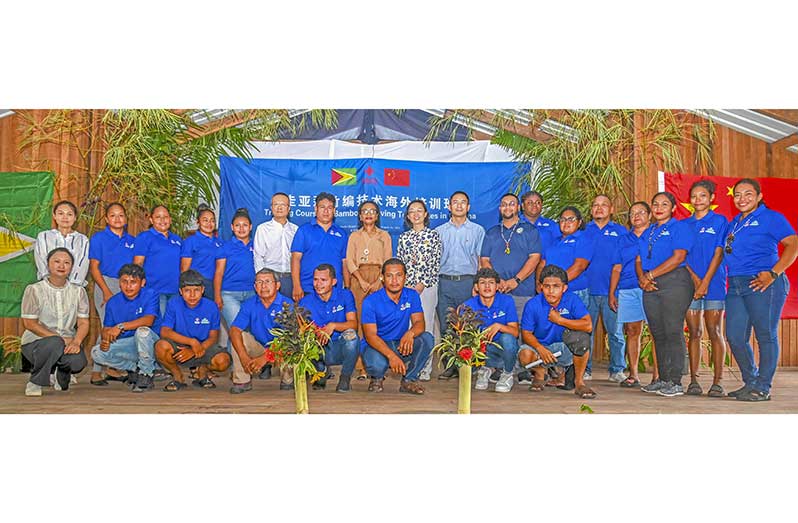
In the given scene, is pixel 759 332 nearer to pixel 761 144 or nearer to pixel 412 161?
pixel 761 144

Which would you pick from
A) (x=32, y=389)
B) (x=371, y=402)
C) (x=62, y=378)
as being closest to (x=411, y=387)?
(x=371, y=402)

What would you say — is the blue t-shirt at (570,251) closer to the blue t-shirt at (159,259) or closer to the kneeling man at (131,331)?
the blue t-shirt at (159,259)

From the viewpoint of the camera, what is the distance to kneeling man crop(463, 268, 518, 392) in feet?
17.6

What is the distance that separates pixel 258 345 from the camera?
5520mm

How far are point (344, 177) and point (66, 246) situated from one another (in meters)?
2.13

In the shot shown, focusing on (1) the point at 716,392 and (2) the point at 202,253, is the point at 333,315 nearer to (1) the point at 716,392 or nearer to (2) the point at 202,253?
(2) the point at 202,253

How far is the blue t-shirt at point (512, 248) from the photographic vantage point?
579 centimetres

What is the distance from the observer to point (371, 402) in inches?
200

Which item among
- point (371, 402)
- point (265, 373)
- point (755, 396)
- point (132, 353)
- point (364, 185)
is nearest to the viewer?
point (371, 402)

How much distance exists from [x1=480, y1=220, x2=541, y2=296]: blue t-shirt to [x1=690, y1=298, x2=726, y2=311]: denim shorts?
116 centimetres

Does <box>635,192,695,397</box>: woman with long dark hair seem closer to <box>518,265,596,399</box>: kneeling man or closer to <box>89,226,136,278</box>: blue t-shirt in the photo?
<box>518,265,596,399</box>: kneeling man

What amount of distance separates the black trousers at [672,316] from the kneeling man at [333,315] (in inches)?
85.2

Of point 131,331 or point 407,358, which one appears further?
point 131,331

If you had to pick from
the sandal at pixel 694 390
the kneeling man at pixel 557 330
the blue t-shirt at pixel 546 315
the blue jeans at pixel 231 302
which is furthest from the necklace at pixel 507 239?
the blue jeans at pixel 231 302
